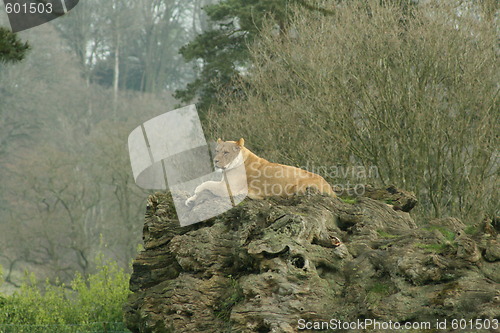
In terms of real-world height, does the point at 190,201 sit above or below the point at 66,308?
above

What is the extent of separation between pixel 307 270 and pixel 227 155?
2.34 meters

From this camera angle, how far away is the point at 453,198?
1612 cm

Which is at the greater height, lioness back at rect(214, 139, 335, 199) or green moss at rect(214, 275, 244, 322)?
lioness back at rect(214, 139, 335, 199)

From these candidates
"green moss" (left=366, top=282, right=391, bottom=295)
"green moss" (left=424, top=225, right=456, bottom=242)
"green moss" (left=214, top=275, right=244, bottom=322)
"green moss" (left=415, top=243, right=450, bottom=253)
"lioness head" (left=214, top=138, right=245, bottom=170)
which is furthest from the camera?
"lioness head" (left=214, top=138, right=245, bottom=170)

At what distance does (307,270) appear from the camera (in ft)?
20.6

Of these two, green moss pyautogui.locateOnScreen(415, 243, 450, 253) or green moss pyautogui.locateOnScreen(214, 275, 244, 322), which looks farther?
green moss pyautogui.locateOnScreen(214, 275, 244, 322)

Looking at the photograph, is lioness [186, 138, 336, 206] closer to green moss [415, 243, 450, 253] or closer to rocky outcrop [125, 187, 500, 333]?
rocky outcrop [125, 187, 500, 333]

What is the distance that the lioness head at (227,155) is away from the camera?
8.03 meters

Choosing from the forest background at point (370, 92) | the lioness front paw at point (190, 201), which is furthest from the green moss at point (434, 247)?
the forest background at point (370, 92)

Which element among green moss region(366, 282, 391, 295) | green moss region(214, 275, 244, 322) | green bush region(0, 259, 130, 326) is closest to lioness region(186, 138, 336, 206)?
green moss region(214, 275, 244, 322)

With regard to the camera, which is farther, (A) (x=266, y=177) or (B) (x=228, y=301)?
(A) (x=266, y=177)

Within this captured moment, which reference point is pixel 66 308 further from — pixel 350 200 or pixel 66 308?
pixel 350 200

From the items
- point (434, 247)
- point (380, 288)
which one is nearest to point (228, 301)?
point (380, 288)

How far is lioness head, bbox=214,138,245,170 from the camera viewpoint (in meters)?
8.03
